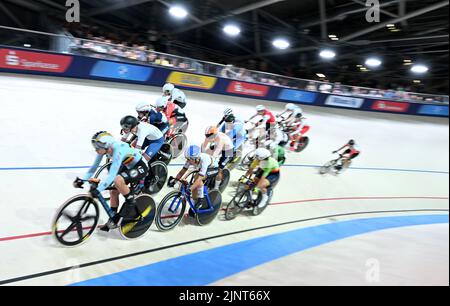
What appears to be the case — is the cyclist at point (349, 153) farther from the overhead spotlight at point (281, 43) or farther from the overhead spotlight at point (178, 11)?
the overhead spotlight at point (281, 43)

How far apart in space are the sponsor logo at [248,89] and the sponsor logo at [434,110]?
26.4 ft

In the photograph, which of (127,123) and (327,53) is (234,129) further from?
(327,53)

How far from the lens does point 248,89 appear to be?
11.7 metres

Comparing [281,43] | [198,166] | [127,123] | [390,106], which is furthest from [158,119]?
[281,43]

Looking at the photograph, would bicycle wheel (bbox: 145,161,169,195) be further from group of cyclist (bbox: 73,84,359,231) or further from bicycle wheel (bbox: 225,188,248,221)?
bicycle wheel (bbox: 225,188,248,221)

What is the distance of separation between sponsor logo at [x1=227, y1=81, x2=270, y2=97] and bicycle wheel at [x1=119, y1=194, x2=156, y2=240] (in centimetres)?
750

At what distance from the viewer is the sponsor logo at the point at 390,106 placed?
48.2ft

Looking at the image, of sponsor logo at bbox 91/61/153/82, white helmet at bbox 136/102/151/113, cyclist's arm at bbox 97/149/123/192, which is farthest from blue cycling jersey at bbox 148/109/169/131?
sponsor logo at bbox 91/61/153/82

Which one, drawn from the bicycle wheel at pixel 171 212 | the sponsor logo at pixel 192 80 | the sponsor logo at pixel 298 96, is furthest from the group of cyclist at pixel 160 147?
the sponsor logo at pixel 298 96

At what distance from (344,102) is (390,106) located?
2502 mm

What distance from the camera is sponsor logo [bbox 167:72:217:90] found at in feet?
32.5

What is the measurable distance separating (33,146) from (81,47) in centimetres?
396

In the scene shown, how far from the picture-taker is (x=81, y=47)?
28.1ft
